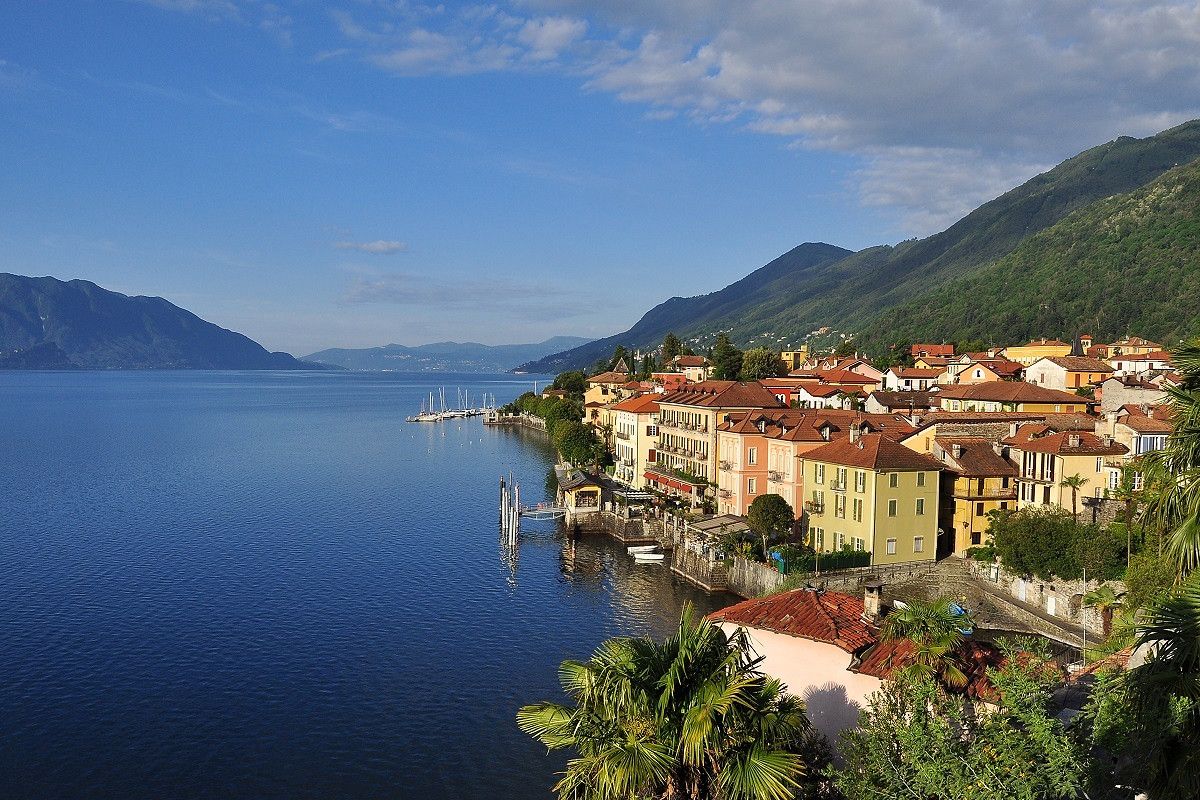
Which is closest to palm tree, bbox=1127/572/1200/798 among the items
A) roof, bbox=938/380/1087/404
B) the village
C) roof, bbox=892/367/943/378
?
the village

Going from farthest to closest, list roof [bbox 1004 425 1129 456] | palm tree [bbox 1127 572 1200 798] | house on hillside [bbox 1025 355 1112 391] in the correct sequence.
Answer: house on hillside [bbox 1025 355 1112 391]
roof [bbox 1004 425 1129 456]
palm tree [bbox 1127 572 1200 798]

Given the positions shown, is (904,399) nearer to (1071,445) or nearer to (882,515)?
(1071,445)

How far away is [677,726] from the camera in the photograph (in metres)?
14.3

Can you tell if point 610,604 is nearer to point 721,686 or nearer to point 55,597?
point 55,597

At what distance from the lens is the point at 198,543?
66625 mm

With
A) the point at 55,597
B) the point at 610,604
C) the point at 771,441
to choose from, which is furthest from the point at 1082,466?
the point at 55,597

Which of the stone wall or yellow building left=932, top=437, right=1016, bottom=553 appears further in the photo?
yellow building left=932, top=437, right=1016, bottom=553

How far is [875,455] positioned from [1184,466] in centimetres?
3796

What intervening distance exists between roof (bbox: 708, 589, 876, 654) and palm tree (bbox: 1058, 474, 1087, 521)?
28.7m

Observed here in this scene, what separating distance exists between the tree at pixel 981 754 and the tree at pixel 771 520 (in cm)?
4176

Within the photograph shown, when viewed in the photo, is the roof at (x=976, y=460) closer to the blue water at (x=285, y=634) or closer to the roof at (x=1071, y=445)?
the roof at (x=1071, y=445)

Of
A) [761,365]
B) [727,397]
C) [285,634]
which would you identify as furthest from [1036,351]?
[285,634]

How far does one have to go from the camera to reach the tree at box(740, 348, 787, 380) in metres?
134

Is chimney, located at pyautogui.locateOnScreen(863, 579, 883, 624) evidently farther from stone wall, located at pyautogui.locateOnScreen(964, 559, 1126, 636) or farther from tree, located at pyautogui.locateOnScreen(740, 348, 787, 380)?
tree, located at pyautogui.locateOnScreen(740, 348, 787, 380)
